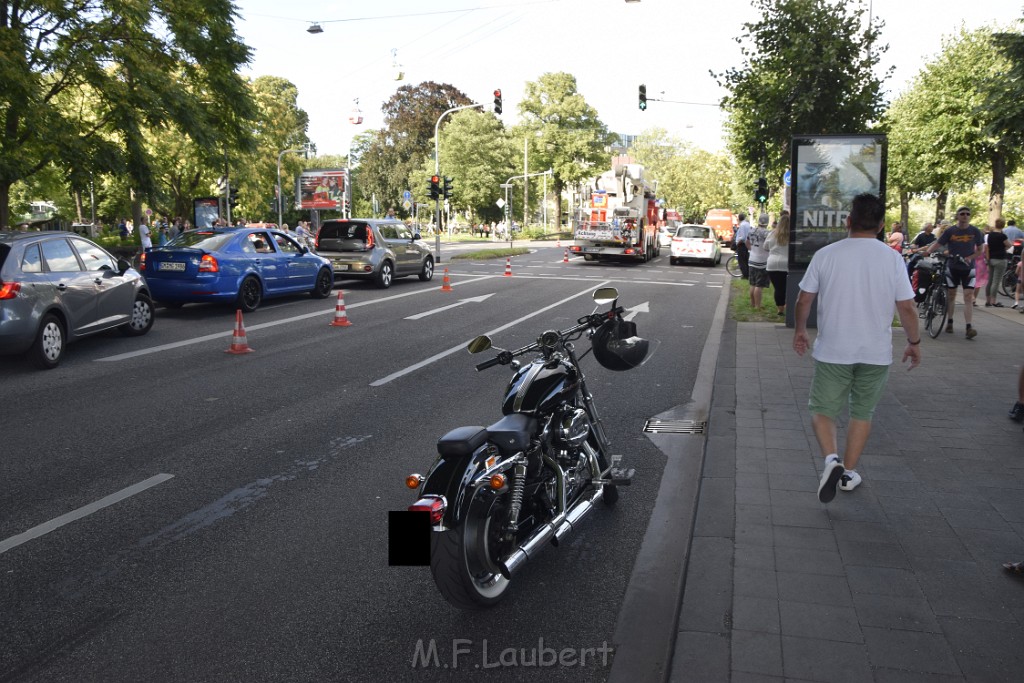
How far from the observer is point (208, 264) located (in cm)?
1393

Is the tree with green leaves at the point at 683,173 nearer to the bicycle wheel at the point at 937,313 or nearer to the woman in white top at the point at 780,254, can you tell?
the woman in white top at the point at 780,254

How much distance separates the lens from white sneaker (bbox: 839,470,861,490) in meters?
5.06

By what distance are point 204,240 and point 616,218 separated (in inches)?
784

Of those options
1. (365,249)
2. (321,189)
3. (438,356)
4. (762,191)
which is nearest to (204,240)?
(365,249)

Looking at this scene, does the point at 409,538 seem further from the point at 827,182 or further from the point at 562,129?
the point at 562,129

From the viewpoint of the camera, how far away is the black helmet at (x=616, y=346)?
14.5 ft

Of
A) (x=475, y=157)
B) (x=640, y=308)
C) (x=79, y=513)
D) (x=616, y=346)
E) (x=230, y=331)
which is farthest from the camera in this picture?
(x=475, y=157)

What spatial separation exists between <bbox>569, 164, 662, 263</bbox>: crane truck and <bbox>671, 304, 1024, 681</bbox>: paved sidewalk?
24345mm

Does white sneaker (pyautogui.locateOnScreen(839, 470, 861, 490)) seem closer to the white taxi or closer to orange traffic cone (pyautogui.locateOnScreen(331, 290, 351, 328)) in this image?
orange traffic cone (pyautogui.locateOnScreen(331, 290, 351, 328))

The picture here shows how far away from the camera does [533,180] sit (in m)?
81.9

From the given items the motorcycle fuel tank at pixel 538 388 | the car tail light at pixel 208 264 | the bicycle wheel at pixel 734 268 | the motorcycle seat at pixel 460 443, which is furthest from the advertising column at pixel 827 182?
the bicycle wheel at pixel 734 268

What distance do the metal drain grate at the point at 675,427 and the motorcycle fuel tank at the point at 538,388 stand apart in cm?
287

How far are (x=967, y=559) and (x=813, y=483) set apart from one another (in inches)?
49.5

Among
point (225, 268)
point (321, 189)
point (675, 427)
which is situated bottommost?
point (675, 427)
